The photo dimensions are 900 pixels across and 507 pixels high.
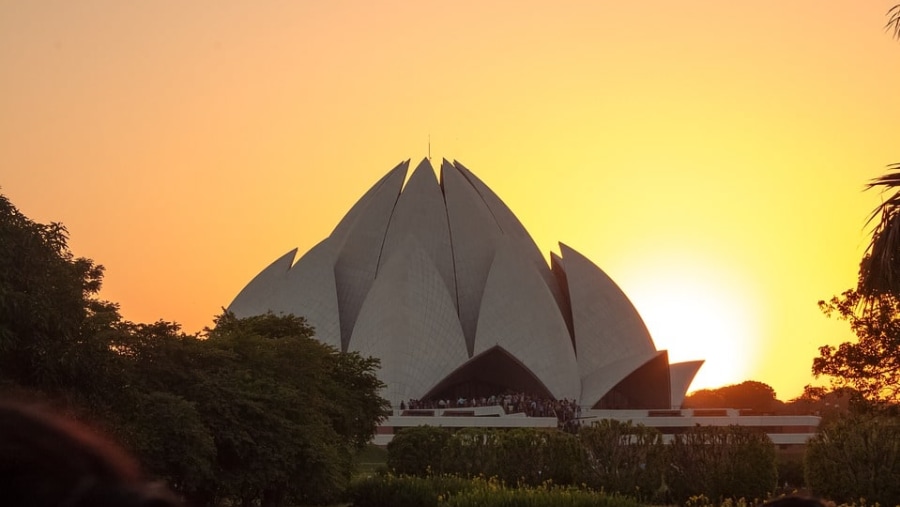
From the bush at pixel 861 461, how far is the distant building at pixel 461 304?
27802 millimetres

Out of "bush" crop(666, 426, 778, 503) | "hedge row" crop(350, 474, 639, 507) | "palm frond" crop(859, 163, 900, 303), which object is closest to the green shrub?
"hedge row" crop(350, 474, 639, 507)

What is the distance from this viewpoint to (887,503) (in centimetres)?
1670

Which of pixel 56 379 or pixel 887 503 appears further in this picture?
pixel 887 503

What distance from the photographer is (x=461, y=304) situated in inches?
2020

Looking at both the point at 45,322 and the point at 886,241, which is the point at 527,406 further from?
the point at 886,241

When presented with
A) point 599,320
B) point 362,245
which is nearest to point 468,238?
point 362,245

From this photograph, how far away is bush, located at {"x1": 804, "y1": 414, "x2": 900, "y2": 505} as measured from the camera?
660 inches

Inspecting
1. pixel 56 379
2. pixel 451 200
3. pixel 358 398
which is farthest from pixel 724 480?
pixel 451 200

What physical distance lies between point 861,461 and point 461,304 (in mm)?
34771

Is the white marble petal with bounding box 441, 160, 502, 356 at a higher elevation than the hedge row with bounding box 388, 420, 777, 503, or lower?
higher

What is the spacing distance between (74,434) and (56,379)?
13.8 m

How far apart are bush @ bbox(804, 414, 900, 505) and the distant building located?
27.8 m

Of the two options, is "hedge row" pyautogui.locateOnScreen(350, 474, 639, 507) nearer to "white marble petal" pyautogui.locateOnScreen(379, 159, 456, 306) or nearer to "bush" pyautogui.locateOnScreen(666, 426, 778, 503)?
"bush" pyautogui.locateOnScreen(666, 426, 778, 503)

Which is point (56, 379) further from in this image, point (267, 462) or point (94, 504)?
point (94, 504)
